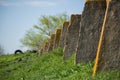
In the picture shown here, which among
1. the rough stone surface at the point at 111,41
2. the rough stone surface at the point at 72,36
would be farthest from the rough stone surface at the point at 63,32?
the rough stone surface at the point at 111,41

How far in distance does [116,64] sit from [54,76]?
338cm

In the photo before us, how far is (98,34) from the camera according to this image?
529 inches

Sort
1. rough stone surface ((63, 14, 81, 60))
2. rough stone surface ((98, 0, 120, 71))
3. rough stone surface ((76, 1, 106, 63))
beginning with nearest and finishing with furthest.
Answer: rough stone surface ((98, 0, 120, 71)) → rough stone surface ((76, 1, 106, 63)) → rough stone surface ((63, 14, 81, 60))

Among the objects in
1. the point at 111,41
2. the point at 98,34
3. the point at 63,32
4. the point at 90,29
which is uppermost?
the point at 63,32

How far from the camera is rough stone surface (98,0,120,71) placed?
1080 centimetres

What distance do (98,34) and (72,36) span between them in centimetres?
396

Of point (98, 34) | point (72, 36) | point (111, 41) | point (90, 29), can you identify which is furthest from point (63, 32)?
point (111, 41)

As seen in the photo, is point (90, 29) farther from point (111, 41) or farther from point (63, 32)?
point (63, 32)

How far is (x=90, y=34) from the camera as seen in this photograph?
13.5m

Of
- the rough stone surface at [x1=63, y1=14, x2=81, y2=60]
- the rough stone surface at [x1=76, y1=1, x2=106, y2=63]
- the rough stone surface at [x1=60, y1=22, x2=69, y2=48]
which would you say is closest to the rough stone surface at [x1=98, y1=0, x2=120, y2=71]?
the rough stone surface at [x1=76, y1=1, x2=106, y2=63]

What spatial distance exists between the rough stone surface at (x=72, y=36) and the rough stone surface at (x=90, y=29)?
11.2 ft

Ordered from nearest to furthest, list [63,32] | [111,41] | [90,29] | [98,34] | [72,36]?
[111,41], [98,34], [90,29], [72,36], [63,32]

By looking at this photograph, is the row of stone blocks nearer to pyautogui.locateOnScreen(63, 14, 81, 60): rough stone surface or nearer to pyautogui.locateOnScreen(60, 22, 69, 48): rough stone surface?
pyautogui.locateOnScreen(63, 14, 81, 60): rough stone surface

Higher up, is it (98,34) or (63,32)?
(63,32)
